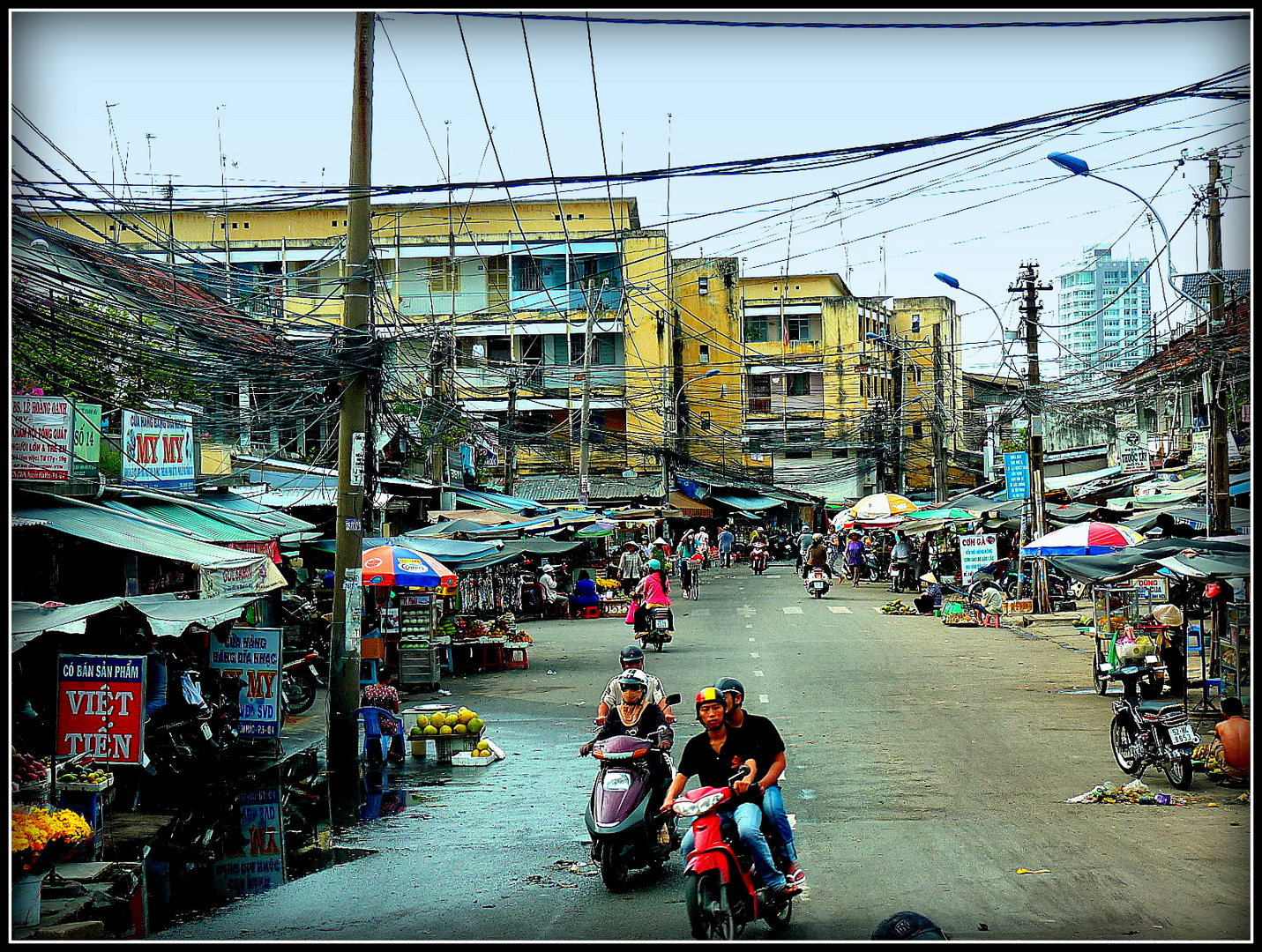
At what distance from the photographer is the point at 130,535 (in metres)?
14.2

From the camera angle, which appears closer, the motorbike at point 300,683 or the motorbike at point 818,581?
the motorbike at point 300,683

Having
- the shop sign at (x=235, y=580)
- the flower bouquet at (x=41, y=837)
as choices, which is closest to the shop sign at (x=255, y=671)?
the shop sign at (x=235, y=580)

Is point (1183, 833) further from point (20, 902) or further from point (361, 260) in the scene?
point (361, 260)

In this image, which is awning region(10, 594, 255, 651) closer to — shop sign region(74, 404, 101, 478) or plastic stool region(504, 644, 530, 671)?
shop sign region(74, 404, 101, 478)

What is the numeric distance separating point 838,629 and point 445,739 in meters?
16.0

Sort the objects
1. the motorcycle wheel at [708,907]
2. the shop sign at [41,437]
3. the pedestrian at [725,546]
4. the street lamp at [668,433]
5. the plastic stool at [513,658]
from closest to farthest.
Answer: the motorcycle wheel at [708,907], the shop sign at [41,437], the plastic stool at [513,658], the street lamp at [668,433], the pedestrian at [725,546]

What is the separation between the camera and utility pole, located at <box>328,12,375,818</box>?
553 inches

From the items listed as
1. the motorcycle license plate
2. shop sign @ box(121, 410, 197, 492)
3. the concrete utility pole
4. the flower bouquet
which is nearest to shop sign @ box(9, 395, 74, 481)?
shop sign @ box(121, 410, 197, 492)

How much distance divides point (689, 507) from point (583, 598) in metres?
32.4

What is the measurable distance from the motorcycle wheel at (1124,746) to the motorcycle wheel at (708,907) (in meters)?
6.66

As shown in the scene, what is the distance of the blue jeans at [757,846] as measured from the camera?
7.38 meters

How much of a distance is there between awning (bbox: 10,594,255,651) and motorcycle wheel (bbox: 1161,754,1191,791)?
931 cm

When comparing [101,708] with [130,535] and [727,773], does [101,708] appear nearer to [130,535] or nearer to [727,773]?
[130,535]

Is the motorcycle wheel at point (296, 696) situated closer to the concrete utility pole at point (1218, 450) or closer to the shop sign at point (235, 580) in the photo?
the shop sign at point (235, 580)
